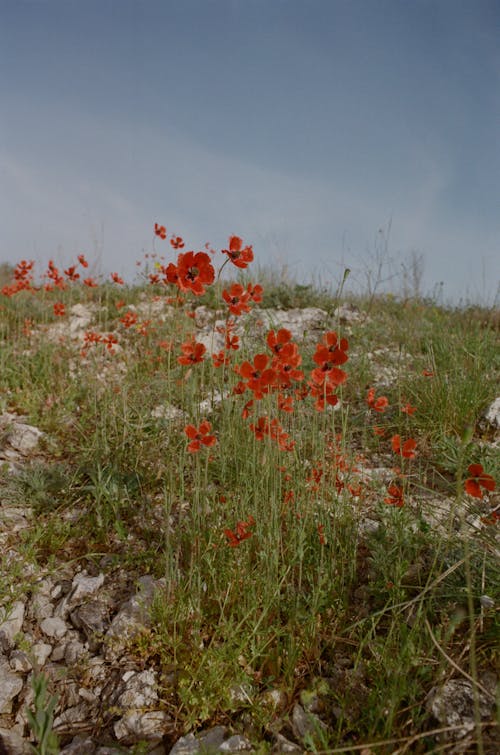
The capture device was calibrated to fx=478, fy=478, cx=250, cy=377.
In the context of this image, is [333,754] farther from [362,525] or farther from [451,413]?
[451,413]

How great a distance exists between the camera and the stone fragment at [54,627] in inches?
75.4

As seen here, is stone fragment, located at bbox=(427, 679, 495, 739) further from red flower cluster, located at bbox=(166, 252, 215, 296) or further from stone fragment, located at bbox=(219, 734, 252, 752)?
red flower cluster, located at bbox=(166, 252, 215, 296)

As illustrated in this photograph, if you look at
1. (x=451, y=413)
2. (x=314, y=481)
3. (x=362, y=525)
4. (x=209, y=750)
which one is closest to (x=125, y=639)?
(x=209, y=750)

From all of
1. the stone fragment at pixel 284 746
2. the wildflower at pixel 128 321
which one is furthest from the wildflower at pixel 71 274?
the stone fragment at pixel 284 746

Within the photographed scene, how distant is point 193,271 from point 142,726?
145 centimetres

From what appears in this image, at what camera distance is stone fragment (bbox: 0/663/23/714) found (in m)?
1.65

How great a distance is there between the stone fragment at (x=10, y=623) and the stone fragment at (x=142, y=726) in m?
0.63

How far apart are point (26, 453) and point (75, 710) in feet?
6.25

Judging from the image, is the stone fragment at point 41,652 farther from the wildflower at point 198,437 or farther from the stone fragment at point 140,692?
the wildflower at point 198,437

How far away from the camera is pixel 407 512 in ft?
6.92

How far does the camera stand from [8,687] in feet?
5.51

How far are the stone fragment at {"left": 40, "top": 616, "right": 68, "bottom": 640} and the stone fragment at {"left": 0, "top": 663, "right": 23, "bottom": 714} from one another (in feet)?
0.60

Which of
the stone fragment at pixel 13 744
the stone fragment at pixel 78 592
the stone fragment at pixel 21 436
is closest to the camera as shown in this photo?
the stone fragment at pixel 13 744

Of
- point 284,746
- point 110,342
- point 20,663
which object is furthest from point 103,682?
point 110,342
